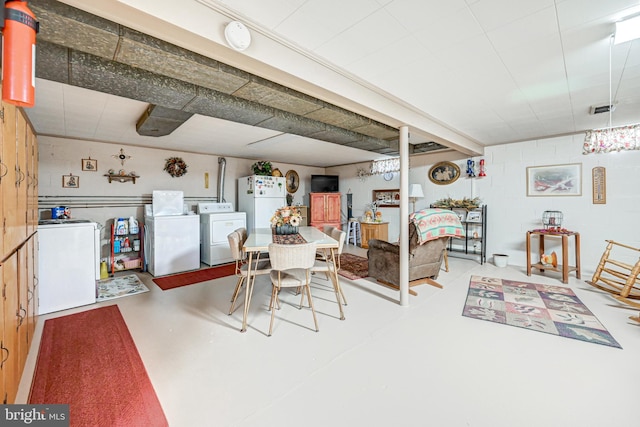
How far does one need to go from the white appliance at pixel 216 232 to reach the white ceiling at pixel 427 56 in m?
1.98

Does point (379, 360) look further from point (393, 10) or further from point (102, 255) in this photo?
point (102, 255)

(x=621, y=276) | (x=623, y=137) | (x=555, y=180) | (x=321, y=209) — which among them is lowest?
(x=621, y=276)

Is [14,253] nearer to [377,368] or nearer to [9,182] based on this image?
[9,182]

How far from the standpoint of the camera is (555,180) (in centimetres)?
452

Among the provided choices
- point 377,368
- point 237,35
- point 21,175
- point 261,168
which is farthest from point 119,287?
point 237,35

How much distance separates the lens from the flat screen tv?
24.8 ft

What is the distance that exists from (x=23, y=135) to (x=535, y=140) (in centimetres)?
678

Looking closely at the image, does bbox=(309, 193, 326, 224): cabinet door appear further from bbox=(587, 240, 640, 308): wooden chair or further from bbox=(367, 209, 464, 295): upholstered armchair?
bbox=(587, 240, 640, 308): wooden chair

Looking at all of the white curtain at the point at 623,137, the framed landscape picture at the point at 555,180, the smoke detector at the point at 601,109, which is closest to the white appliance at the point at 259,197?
the framed landscape picture at the point at 555,180

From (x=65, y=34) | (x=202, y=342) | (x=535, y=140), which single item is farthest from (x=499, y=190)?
(x=65, y=34)

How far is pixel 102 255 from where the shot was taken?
4652mm

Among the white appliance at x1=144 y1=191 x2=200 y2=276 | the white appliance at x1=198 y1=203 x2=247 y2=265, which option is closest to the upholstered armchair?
the white appliance at x1=198 y1=203 x2=247 y2=265

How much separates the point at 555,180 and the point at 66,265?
24.0 feet

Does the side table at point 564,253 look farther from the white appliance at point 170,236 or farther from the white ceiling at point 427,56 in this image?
the white appliance at point 170,236
